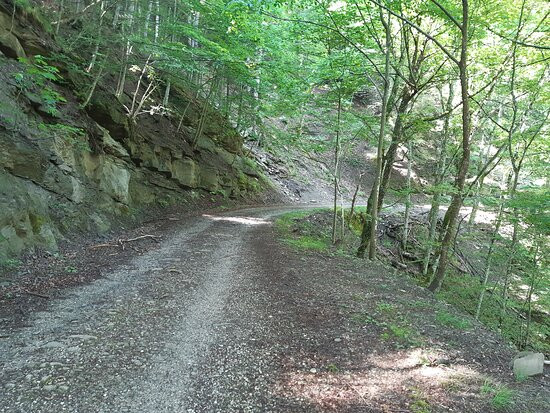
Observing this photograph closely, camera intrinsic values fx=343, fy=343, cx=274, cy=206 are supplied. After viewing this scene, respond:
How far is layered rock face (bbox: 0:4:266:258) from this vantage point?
6.98 m

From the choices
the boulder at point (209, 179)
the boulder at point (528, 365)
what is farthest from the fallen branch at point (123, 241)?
the boulder at point (528, 365)

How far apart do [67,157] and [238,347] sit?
7380 millimetres

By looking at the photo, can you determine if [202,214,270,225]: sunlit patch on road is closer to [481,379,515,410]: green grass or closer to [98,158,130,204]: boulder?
[98,158,130,204]: boulder

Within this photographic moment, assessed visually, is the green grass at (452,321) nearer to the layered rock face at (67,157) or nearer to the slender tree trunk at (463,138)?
the slender tree trunk at (463,138)

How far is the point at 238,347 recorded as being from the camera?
4355 millimetres

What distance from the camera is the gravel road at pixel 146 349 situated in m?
3.21

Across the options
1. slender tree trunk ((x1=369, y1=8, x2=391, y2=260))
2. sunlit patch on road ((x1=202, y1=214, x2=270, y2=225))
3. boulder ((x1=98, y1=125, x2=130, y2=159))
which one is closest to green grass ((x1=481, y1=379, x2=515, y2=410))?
slender tree trunk ((x1=369, y1=8, x2=391, y2=260))

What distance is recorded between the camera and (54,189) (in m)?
8.13

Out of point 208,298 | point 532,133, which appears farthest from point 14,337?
point 532,133

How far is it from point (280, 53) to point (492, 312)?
43.2 ft

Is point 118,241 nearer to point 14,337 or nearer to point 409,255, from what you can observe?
point 14,337

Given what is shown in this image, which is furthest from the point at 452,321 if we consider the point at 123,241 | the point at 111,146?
the point at 111,146

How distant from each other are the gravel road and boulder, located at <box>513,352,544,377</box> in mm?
2851

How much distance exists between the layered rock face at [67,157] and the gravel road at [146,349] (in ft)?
7.29
